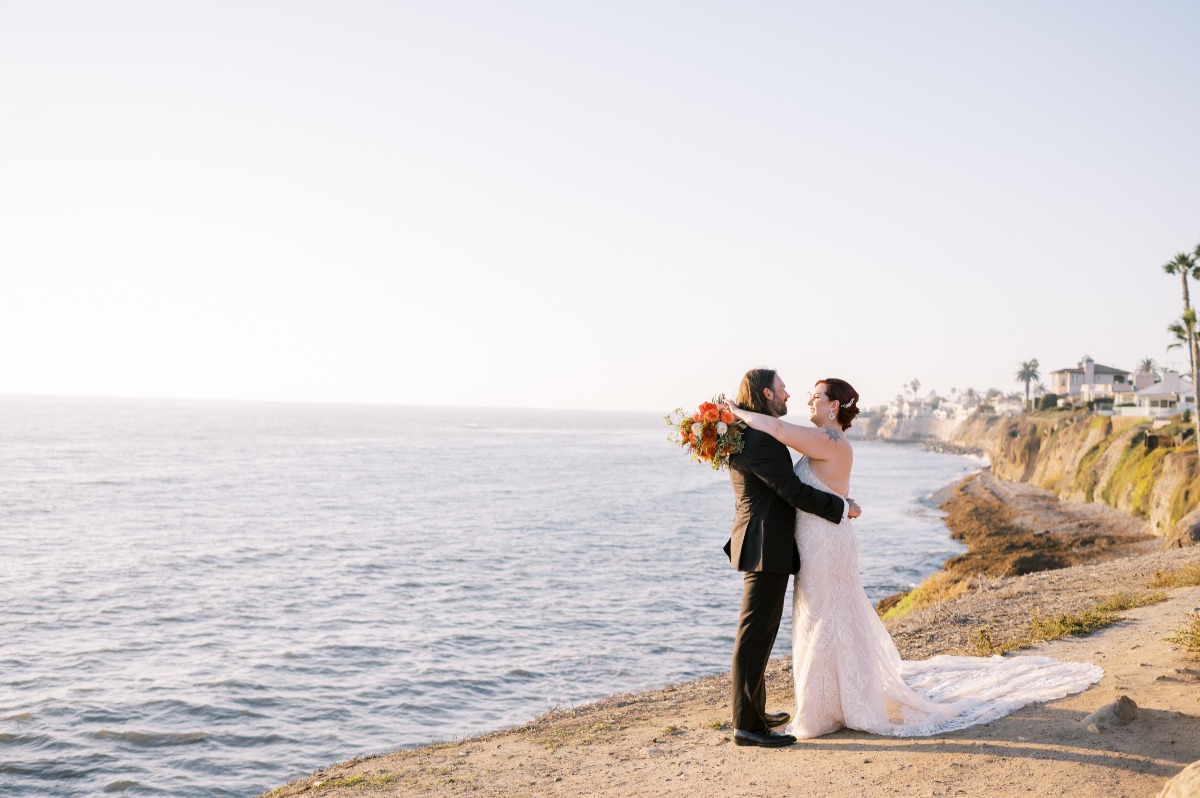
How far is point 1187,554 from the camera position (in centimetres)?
2083

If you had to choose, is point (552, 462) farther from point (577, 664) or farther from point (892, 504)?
point (577, 664)

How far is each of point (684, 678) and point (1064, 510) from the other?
42.5 metres

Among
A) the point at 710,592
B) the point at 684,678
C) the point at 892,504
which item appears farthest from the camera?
the point at 892,504

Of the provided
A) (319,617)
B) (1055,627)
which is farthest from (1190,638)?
(319,617)

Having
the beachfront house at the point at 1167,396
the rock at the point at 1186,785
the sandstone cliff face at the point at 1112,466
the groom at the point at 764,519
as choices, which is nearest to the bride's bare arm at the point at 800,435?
the groom at the point at 764,519

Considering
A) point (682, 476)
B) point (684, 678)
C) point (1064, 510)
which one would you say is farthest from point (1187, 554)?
point (682, 476)

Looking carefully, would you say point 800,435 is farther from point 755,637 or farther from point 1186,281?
point 1186,281

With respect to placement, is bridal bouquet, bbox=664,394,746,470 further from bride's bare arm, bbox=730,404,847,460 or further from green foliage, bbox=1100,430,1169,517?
green foliage, bbox=1100,430,1169,517

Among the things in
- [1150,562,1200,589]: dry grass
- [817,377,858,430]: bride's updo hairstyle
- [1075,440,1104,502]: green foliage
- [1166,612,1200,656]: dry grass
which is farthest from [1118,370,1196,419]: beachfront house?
[817,377,858,430]: bride's updo hairstyle

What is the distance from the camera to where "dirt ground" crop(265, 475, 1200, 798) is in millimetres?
6875

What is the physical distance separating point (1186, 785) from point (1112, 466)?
54.5 metres

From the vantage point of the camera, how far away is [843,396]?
786 cm

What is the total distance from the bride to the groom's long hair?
0.11m

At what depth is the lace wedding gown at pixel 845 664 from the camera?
7.83m
